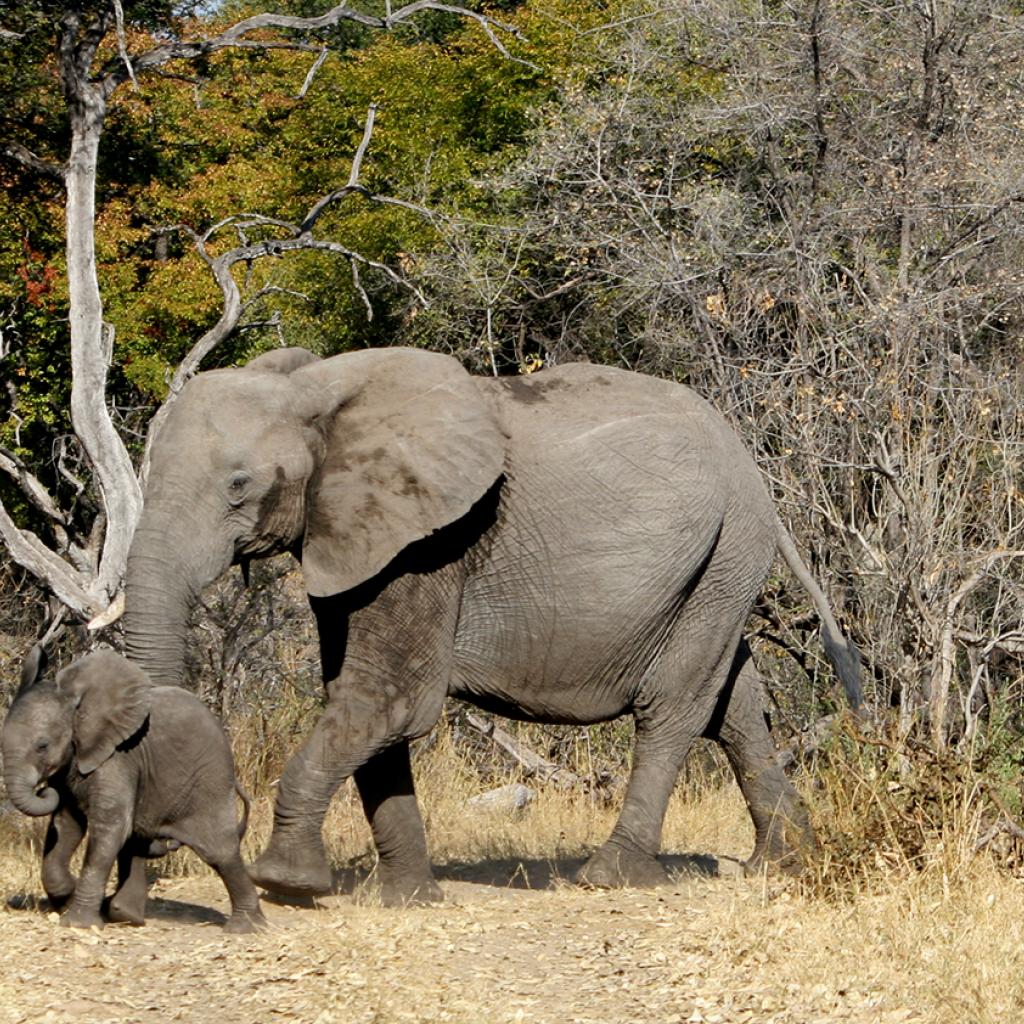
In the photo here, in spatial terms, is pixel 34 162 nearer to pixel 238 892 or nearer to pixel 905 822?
pixel 238 892

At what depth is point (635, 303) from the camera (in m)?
14.7

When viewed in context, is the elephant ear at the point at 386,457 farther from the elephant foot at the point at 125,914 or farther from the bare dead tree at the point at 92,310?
the bare dead tree at the point at 92,310

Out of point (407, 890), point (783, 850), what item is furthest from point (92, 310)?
point (783, 850)

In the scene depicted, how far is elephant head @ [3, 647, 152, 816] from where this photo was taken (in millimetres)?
6754

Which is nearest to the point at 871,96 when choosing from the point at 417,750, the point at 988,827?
the point at 417,750

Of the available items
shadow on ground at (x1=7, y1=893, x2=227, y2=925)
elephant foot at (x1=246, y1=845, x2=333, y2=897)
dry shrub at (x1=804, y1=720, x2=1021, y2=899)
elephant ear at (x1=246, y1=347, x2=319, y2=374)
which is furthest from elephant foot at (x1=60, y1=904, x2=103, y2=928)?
dry shrub at (x1=804, y1=720, x2=1021, y2=899)

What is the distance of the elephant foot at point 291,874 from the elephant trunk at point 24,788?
122 cm

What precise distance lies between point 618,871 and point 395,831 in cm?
108

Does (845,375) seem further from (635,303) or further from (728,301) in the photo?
(635,303)

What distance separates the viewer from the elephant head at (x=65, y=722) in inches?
266

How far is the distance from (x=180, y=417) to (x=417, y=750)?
4.81 metres

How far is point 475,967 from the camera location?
6.79 m

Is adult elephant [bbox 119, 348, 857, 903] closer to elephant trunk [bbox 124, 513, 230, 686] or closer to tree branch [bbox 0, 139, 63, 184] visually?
elephant trunk [bbox 124, 513, 230, 686]

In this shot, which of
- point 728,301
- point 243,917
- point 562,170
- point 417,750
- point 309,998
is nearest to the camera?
point 309,998
